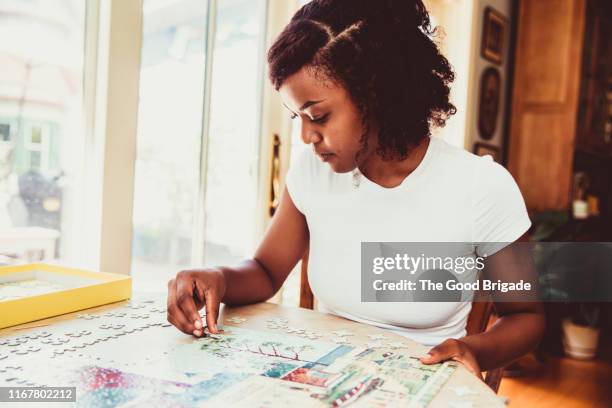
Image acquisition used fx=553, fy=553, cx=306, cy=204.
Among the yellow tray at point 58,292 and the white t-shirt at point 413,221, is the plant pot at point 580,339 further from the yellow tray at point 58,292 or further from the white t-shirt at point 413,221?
the yellow tray at point 58,292

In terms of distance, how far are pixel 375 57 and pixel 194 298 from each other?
667 millimetres

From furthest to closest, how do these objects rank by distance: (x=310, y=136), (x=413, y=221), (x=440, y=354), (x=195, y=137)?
(x=195, y=137), (x=413, y=221), (x=310, y=136), (x=440, y=354)

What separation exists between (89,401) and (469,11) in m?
3.63

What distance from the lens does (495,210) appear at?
130 cm

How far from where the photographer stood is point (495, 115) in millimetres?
4367

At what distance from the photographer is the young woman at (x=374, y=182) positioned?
3.92 ft

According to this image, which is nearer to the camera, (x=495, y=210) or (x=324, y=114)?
(x=324, y=114)

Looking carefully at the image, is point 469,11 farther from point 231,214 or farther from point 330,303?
point 330,303

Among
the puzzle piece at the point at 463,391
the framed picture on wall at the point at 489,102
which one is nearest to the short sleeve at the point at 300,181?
the puzzle piece at the point at 463,391

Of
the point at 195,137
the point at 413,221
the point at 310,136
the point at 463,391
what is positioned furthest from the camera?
the point at 195,137

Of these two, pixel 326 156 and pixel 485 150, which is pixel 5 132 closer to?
pixel 326 156

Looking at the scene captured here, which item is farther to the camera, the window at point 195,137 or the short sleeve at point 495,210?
the window at point 195,137

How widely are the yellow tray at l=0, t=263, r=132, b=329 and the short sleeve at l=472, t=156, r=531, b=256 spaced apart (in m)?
0.85

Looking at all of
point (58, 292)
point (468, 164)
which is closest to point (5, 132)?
point (58, 292)
